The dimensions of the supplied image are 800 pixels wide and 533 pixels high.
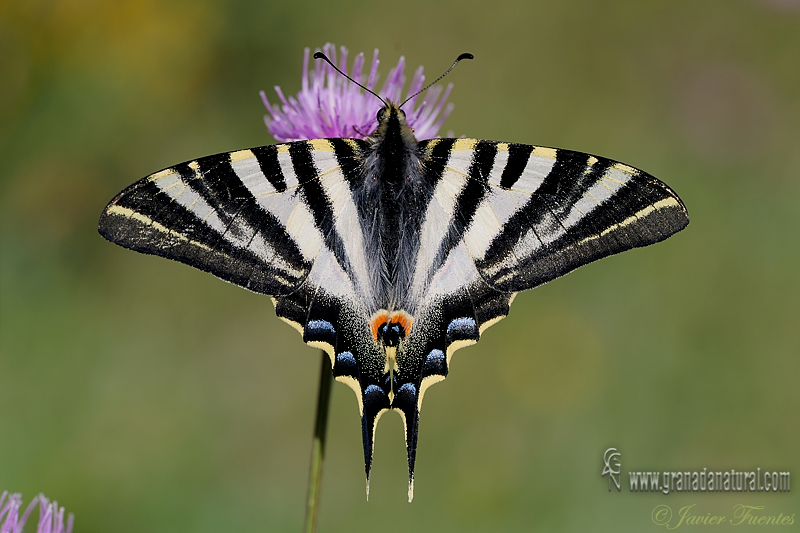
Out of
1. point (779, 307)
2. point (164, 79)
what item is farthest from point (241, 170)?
point (779, 307)

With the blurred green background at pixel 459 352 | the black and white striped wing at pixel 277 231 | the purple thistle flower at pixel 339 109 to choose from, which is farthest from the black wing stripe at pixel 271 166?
the blurred green background at pixel 459 352

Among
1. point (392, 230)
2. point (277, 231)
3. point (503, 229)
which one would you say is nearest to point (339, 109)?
point (392, 230)

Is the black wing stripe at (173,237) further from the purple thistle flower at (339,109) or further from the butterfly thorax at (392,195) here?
the purple thistle flower at (339,109)

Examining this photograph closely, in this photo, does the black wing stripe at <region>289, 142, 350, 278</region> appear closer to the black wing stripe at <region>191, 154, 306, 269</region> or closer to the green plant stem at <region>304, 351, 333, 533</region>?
the black wing stripe at <region>191, 154, 306, 269</region>

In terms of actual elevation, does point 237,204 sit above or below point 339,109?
below

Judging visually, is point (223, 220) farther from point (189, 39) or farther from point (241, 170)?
point (189, 39)

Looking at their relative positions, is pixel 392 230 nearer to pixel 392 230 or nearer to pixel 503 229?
pixel 392 230
